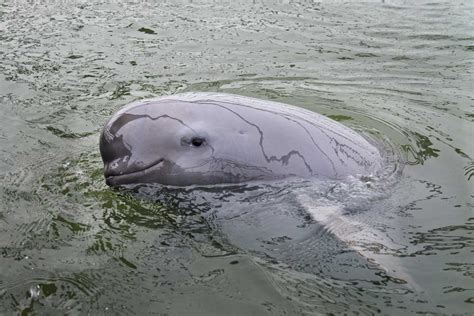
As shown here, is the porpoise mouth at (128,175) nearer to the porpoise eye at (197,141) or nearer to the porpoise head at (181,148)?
the porpoise head at (181,148)

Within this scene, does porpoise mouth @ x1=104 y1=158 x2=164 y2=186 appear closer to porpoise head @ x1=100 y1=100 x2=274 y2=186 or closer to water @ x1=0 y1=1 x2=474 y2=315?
porpoise head @ x1=100 y1=100 x2=274 y2=186

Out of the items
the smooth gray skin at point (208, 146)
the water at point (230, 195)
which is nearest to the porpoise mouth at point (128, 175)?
the smooth gray skin at point (208, 146)

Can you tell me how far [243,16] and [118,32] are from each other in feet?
8.69

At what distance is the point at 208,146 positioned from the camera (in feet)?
17.0

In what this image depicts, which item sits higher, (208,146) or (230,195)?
(208,146)

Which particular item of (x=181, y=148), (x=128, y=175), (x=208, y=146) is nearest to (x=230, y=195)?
(x=208, y=146)

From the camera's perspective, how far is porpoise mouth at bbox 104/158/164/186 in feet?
17.0

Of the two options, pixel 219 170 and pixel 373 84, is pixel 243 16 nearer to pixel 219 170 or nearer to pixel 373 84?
pixel 373 84

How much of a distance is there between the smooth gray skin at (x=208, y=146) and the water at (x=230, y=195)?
0.59ft

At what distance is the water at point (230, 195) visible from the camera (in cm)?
444

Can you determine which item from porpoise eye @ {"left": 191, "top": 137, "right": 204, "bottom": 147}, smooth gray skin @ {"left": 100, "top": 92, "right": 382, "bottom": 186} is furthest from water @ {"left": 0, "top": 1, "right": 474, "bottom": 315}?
porpoise eye @ {"left": 191, "top": 137, "right": 204, "bottom": 147}

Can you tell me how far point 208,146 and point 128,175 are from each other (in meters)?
0.74

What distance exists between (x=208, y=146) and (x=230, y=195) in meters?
0.46

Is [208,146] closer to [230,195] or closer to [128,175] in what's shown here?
[230,195]
